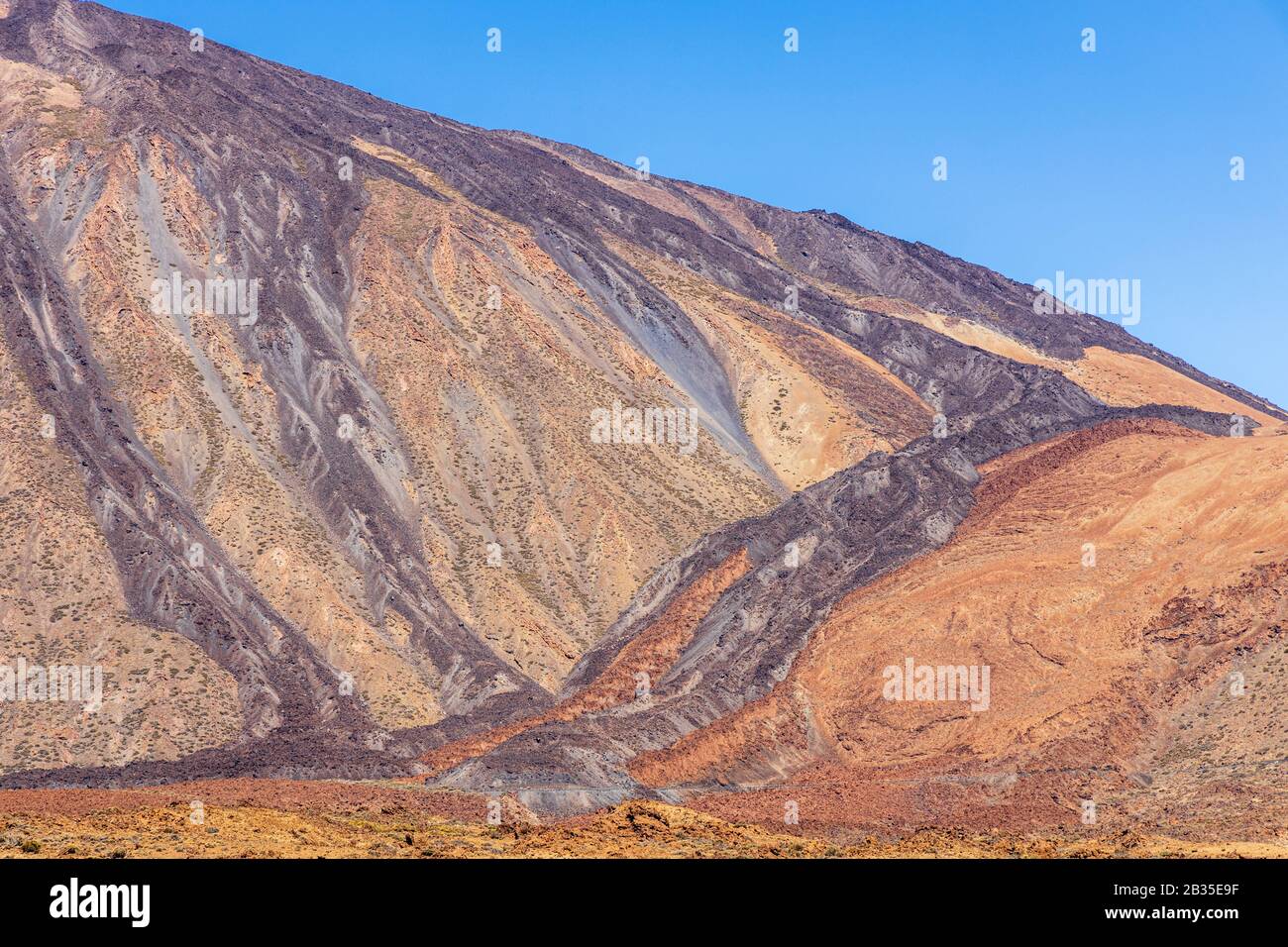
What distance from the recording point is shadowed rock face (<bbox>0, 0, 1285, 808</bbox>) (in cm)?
5681

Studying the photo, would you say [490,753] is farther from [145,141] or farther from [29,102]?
[29,102]

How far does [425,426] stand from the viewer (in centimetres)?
7838

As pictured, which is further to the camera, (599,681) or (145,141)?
(145,141)

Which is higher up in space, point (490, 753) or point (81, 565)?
point (81, 565)

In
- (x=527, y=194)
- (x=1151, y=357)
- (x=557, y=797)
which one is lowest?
(x=557, y=797)

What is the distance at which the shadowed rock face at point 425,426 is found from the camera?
186ft

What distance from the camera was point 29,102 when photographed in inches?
3570
